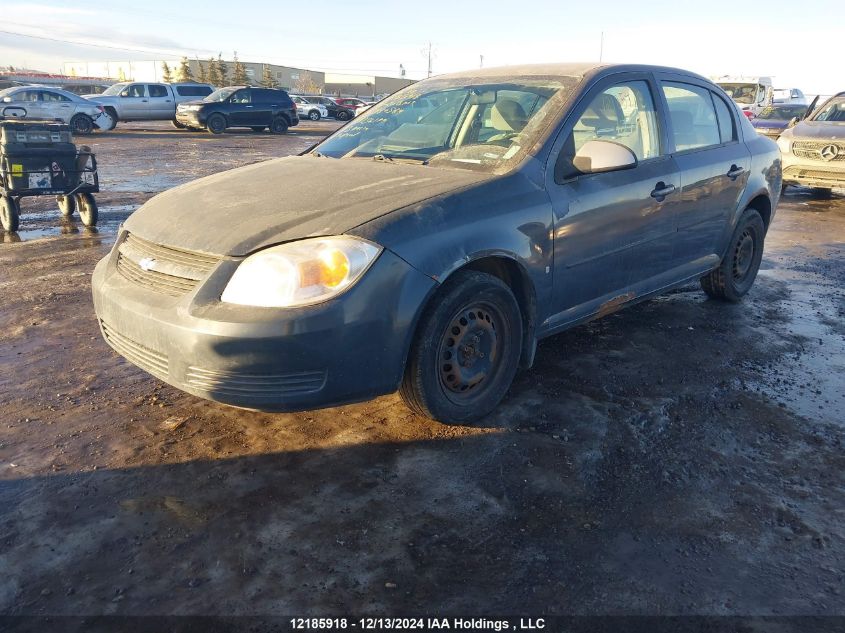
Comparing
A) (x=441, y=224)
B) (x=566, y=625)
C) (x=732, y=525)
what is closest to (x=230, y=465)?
(x=441, y=224)

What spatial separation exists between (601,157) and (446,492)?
1.87m

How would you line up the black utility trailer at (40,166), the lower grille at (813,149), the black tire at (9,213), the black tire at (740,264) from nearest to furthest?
the black tire at (740,264) → the black utility trailer at (40,166) → the black tire at (9,213) → the lower grille at (813,149)

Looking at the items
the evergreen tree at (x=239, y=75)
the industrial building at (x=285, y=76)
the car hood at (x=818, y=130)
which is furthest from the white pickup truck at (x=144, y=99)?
the industrial building at (x=285, y=76)

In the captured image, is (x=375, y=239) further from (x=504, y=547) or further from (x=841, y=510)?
(x=841, y=510)

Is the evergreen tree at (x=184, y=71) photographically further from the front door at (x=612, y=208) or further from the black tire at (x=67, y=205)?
the front door at (x=612, y=208)

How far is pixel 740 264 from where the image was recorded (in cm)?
537

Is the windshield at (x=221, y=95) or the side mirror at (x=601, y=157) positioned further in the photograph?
→ the windshield at (x=221, y=95)

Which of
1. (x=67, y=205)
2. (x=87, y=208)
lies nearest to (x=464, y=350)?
(x=87, y=208)

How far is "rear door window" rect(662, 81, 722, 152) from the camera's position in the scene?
14.2 feet

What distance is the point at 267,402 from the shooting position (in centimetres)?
264

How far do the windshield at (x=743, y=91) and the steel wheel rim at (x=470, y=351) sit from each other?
19244 millimetres

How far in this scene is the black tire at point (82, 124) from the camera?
70.2 feet

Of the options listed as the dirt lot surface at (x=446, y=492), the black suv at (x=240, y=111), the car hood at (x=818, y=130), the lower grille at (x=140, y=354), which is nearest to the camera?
the dirt lot surface at (x=446, y=492)

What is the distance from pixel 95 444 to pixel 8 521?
59 centimetres
